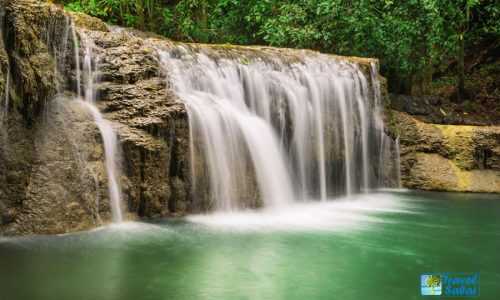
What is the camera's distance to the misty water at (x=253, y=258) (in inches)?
183

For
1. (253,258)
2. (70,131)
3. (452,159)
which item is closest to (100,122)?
(70,131)

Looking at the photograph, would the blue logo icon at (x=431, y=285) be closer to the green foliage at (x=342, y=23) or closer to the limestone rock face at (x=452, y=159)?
the limestone rock face at (x=452, y=159)

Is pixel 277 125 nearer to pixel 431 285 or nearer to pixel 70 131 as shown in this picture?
pixel 70 131

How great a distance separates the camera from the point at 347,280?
5066mm

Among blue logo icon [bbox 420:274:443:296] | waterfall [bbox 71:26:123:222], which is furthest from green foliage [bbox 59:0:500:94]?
blue logo icon [bbox 420:274:443:296]

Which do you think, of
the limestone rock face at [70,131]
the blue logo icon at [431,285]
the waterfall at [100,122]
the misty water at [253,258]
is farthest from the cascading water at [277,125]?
the blue logo icon at [431,285]

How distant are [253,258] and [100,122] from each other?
Result: 2.61 m

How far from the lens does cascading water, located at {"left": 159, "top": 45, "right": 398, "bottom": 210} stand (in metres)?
7.77

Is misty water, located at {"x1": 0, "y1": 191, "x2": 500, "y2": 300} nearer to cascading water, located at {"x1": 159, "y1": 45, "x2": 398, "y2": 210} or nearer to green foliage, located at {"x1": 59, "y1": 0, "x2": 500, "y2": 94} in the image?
cascading water, located at {"x1": 159, "y1": 45, "x2": 398, "y2": 210}

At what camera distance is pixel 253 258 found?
563cm

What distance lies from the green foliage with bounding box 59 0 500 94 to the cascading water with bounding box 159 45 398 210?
2.78 metres

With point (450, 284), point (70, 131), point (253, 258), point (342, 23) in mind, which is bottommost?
point (450, 284)

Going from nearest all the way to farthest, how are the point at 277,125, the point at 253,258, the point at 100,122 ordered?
the point at 253,258, the point at 100,122, the point at 277,125

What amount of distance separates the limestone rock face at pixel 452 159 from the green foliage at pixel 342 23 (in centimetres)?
281
